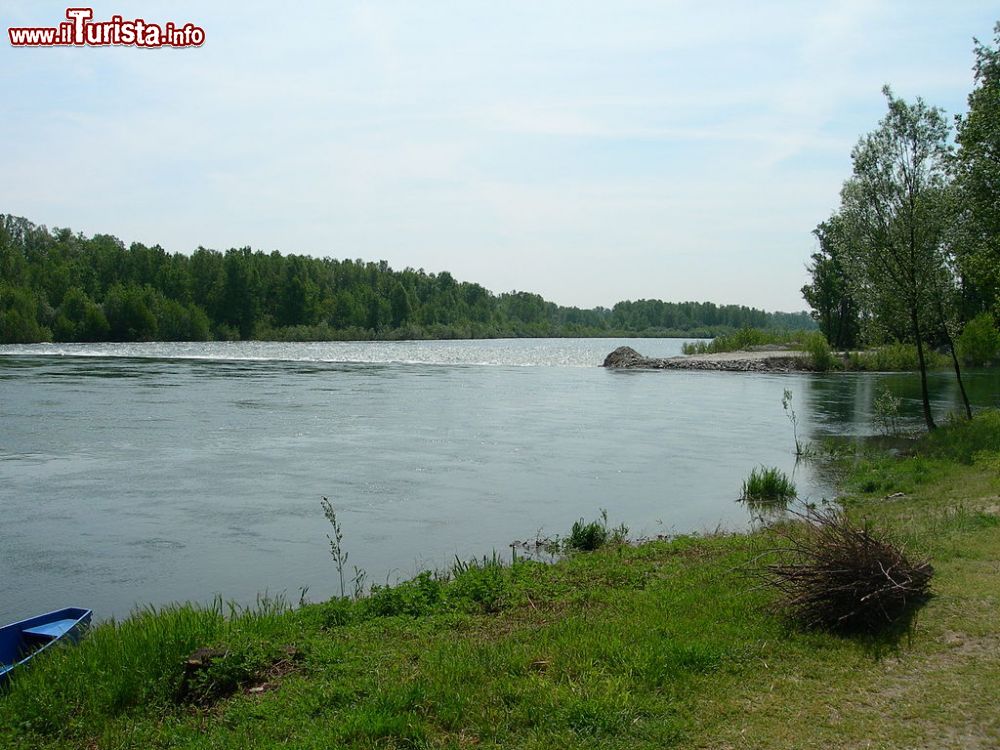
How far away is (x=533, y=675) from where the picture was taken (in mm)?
6770

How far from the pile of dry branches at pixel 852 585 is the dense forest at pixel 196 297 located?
97778mm

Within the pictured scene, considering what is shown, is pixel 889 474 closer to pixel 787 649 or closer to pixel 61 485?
pixel 787 649

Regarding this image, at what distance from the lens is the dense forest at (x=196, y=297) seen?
Result: 98.5 m

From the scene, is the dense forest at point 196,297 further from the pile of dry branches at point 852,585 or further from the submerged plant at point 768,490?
the pile of dry branches at point 852,585

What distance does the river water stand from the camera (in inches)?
505

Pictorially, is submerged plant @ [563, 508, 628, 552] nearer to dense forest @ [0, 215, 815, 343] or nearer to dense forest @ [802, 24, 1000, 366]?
dense forest @ [802, 24, 1000, 366]

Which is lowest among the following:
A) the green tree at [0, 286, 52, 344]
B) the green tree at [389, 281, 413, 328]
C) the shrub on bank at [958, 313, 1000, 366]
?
the shrub on bank at [958, 313, 1000, 366]

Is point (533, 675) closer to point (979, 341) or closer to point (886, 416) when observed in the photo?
point (886, 416)

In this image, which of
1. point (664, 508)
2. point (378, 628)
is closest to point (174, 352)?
point (664, 508)

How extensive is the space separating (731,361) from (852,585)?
2299 inches

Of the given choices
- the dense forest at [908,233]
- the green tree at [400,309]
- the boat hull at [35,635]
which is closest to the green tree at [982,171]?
the dense forest at [908,233]

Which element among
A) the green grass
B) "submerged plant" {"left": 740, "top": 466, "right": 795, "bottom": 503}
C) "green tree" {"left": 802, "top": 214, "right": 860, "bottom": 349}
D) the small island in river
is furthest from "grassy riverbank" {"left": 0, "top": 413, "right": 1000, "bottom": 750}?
"green tree" {"left": 802, "top": 214, "right": 860, "bottom": 349}

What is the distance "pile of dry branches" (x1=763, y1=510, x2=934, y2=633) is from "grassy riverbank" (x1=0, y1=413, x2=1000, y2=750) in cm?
→ 27

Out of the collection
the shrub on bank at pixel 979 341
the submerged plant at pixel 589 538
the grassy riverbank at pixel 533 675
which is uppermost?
the shrub on bank at pixel 979 341
